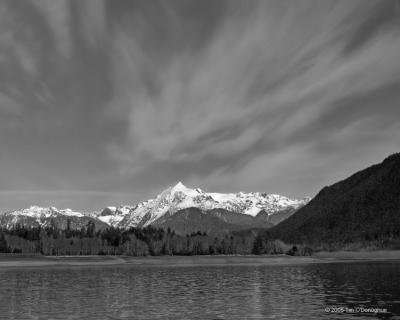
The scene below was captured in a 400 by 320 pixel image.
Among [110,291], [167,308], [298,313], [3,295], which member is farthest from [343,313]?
[3,295]

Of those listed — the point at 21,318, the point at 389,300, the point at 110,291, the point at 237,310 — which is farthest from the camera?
the point at 110,291

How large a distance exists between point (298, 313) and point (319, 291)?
85.5ft

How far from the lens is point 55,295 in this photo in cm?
7731

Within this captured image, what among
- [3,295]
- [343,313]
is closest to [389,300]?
[343,313]

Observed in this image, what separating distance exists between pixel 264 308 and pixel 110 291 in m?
31.9

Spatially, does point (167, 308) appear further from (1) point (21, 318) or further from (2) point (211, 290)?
(2) point (211, 290)

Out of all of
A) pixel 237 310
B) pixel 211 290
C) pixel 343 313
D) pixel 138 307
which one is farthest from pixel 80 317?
pixel 211 290

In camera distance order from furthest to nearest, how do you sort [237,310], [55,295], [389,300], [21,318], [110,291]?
[110,291] < [55,295] < [389,300] < [237,310] < [21,318]

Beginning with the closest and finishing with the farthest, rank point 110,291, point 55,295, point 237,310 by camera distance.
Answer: point 237,310
point 55,295
point 110,291

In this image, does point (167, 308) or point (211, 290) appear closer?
point (167, 308)

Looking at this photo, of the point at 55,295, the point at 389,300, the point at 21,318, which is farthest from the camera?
the point at 55,295

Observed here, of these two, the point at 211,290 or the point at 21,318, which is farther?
the point at 211,290

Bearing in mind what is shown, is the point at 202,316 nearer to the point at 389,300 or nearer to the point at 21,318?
Answer: the point at 21,318

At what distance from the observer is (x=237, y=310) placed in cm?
5953
